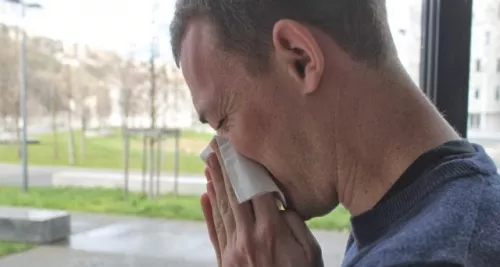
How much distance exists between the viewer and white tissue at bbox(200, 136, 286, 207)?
0.61m

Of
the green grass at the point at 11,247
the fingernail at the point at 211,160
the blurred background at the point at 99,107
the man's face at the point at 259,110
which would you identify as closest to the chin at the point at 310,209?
the man's face at the point at 259,110

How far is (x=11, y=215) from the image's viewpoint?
1.58 metres

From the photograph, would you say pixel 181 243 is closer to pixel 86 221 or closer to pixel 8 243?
pixel 86 221

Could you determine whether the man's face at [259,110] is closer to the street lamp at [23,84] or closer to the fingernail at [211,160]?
the fingernail at [211,160]

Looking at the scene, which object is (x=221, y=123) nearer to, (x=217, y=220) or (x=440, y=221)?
(x=217, y=220)

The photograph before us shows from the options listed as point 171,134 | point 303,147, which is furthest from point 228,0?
point 171,134

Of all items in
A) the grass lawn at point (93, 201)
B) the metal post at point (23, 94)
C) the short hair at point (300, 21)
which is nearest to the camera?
the short hair at point (300, 21)

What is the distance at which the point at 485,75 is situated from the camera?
59.2 inches

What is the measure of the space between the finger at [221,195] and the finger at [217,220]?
0.04 ft

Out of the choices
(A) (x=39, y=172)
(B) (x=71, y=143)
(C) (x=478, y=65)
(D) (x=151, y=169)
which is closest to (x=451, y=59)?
(C) (x=478, y=65)

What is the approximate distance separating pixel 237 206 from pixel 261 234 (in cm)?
4

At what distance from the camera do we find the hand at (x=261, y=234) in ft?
1.98

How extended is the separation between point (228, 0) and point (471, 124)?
3.55ft

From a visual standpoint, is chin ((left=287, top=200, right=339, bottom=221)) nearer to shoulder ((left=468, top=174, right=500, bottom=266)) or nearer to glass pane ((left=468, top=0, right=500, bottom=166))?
shoulder ((left=468, top=174, right=500, bottom=266))
